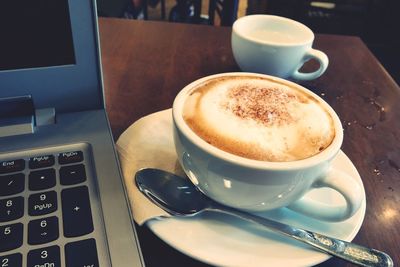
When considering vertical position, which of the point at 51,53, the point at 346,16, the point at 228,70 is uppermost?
the point at 51,53

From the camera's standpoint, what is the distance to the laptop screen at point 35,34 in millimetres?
323

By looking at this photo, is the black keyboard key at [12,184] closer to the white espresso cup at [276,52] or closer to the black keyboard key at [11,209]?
the black keyboard key at [11,209]

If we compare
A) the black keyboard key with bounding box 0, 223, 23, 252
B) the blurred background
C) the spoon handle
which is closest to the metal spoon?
the spoon handle

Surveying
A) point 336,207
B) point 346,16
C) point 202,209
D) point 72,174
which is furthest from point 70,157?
point 346,16

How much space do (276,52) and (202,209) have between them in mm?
323

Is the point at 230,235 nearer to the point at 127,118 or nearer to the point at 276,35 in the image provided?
the point at 127,118

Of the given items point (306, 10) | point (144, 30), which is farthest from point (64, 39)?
point (306, 10)

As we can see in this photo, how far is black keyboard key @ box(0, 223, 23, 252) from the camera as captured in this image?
0.80ft

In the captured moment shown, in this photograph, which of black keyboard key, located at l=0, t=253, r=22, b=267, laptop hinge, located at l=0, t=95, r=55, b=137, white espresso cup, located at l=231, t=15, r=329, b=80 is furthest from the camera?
white espresso cup, located at l=231, t=15, r=329, b=80

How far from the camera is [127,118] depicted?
487mm

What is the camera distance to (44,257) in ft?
0.79

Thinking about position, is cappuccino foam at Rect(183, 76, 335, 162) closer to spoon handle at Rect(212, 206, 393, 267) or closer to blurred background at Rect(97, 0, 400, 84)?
spoon handle at Rect(212, 206, 393, 267)

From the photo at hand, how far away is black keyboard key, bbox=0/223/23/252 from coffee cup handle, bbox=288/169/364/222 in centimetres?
23

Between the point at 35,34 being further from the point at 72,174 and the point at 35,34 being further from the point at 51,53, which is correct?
the point at 72,174
